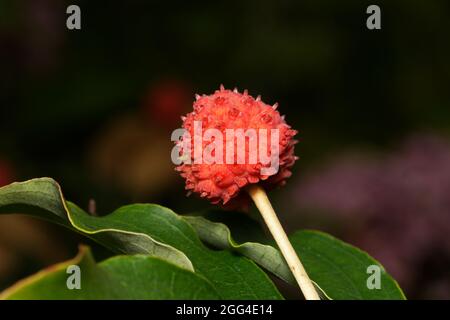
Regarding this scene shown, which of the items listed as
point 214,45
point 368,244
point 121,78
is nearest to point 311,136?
point 214,45

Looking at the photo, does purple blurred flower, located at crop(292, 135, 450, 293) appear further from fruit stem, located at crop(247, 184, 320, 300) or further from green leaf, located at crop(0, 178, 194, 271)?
green leaf, located at crop(0, 178, 194, 271)

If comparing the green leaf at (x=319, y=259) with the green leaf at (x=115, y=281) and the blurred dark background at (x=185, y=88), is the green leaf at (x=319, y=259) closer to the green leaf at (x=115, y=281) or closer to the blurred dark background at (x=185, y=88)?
the green leaf at (x=115, y=281)

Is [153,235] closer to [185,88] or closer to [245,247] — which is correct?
[245,247]

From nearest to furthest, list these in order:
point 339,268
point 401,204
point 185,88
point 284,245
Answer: point 284,245, point 339,268, point 401,204, point 185,88

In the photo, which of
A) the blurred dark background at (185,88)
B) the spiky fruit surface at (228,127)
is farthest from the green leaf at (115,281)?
the blurred dark background at (185,88)

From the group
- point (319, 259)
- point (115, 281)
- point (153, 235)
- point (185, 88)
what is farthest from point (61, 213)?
point (185, 88)

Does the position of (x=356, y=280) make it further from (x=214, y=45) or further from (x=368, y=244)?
(x=214, y=45)
